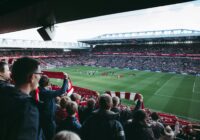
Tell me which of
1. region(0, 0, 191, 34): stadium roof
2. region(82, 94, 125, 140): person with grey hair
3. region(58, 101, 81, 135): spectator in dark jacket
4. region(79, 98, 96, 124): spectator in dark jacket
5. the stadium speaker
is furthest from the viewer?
the stadium speaker

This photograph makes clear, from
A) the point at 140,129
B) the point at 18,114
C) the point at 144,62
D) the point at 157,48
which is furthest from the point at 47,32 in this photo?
the point at 157,48

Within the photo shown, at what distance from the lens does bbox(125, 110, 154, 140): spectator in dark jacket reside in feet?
11.2

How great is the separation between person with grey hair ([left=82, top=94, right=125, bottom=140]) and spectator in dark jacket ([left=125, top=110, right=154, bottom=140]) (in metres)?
0.49

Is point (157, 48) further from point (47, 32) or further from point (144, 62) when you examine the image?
point (47, 32)

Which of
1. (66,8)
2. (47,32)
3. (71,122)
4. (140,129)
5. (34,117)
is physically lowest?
(140,129)

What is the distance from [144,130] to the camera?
344cm

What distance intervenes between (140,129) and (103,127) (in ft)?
2.77

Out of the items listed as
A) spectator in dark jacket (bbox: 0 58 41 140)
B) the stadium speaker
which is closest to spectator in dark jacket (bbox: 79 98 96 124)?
the stadium speaker

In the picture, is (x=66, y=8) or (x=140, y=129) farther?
(x=66, y=8)

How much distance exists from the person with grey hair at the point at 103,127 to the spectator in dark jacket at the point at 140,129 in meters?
0.49

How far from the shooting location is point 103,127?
3.04 metres

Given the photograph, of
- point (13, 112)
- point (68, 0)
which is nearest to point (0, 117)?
point (13, 112)

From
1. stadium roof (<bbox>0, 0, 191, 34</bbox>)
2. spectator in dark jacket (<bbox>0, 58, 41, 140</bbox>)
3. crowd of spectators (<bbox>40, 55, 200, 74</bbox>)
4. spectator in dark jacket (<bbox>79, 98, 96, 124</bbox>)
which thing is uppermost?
stadium roof (<bbox>0, 0, 191, 34</bbox>)

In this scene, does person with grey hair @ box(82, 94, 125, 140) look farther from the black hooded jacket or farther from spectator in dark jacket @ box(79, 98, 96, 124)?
spectator in dark jacket @ box(79, 98, 96, 124)
